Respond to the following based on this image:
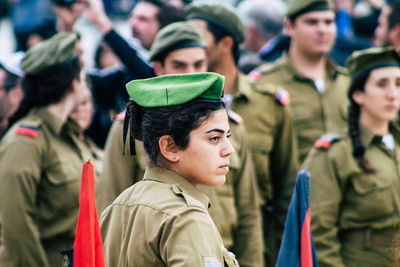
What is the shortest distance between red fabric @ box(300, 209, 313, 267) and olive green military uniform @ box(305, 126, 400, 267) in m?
1.38

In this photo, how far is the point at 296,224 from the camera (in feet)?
10.5

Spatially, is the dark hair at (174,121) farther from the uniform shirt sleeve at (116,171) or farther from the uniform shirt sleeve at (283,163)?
the uniform shirt sleeve at (283,163)

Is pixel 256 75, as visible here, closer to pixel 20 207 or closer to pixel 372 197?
pixel 372 197

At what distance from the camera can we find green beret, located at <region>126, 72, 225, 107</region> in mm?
2785

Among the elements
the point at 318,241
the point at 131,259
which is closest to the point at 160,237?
the point at 131,259

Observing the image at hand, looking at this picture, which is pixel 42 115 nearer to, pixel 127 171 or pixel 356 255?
pixel 127 171

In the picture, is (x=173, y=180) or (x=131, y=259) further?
(x=173, y=180)

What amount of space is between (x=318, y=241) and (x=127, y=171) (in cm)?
132

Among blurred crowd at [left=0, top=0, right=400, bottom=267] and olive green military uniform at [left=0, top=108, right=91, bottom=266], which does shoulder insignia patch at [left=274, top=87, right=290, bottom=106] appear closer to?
blurred crowd at [left=0, top=0, right=400, bottom=267]

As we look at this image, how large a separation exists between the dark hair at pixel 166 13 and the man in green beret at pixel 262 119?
0.48 metres

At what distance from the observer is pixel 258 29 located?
7.44 m

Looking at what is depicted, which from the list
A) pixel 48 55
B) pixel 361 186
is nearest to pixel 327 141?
pixel 361 186

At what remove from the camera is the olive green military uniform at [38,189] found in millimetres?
4316

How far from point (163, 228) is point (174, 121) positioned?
0.45 metres
